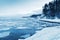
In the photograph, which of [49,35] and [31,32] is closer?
[49,35]

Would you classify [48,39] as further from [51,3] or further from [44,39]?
[51,3]

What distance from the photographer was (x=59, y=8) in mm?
54531

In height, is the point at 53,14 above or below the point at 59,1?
below

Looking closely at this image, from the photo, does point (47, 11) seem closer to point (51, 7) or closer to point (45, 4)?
point (45, 4)

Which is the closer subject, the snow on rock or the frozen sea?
the snow on rock

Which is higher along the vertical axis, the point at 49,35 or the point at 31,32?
the point at 49,35

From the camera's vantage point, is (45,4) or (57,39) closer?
(57,39)

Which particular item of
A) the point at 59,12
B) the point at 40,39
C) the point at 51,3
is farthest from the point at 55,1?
the point at 40,39

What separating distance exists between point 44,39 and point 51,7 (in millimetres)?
52310

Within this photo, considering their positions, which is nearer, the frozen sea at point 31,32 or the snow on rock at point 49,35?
the snow on rock at point 49,35

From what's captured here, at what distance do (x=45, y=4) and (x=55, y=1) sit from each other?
9.81 meters

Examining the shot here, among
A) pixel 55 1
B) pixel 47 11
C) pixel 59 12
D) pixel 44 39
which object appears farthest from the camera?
pixel 47 11

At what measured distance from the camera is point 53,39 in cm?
682

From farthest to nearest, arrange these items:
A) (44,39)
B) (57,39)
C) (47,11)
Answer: (47,11) → (44,39) → (57,39)
